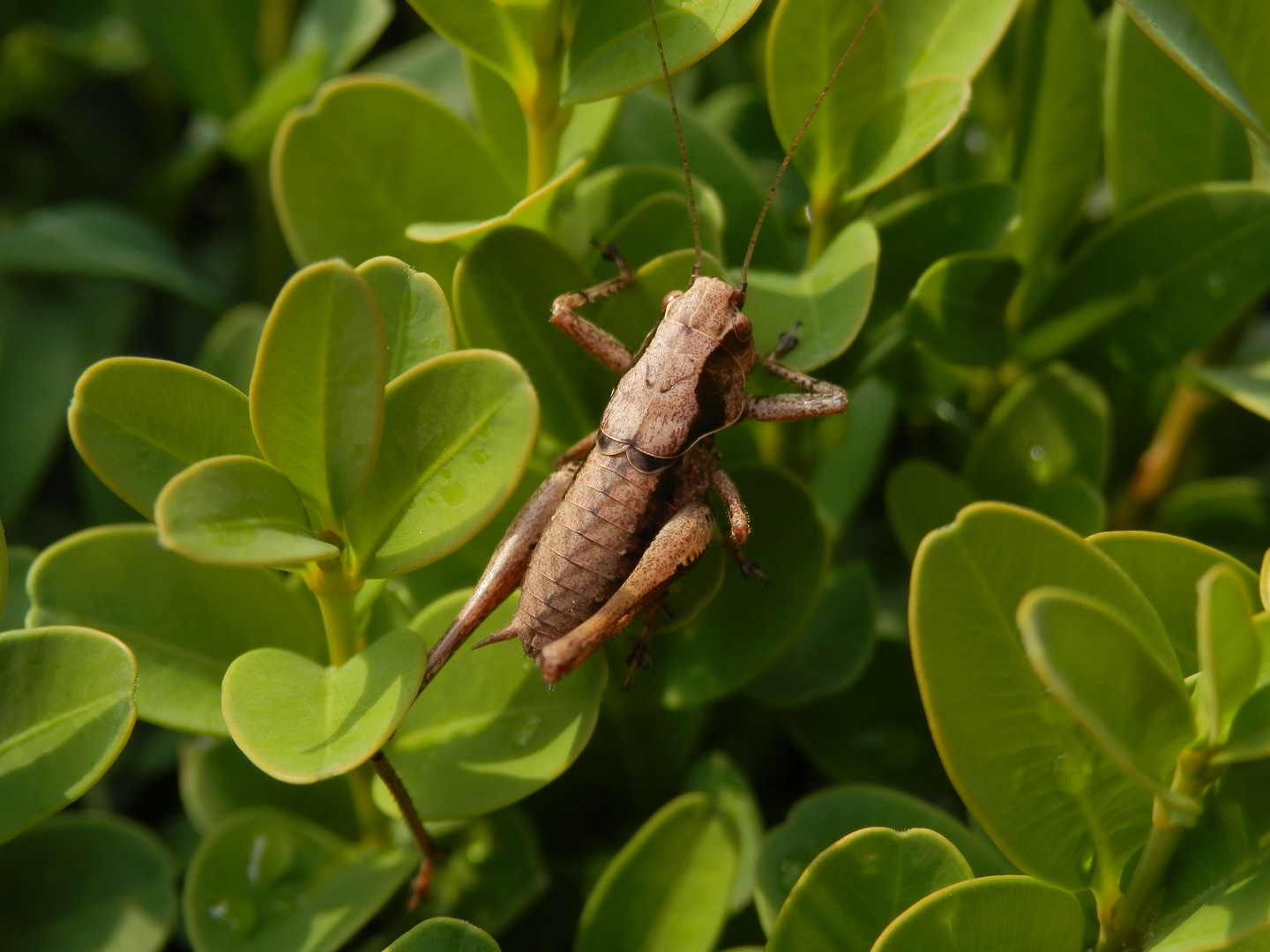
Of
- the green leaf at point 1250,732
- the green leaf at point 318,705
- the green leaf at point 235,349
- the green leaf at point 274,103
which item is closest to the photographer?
the green leaf at point 1250,732

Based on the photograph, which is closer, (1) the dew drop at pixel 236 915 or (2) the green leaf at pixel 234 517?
(2) the green leaf at pixel 234 517

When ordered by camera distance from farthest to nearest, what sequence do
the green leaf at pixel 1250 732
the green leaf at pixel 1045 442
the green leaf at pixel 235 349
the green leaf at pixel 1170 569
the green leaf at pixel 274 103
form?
the green leaf at pixel 274 103 → the green leaf at pixel 235 349 → the green leaf at pixel 1045 442 → the green leaf at pixel 1170 569 → the green leaf at pixel 1250 732

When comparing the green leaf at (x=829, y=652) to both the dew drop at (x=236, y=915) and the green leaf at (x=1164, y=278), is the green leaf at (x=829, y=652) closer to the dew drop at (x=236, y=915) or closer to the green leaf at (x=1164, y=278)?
the green leaf at (x=1164, y=278)

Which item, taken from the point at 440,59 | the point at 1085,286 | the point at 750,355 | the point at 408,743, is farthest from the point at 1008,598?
the point at 440,59

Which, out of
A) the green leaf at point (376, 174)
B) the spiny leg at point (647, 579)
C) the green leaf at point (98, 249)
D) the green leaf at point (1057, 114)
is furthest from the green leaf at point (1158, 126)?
the green leaf at point (98, 249)

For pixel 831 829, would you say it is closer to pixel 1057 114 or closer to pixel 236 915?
pixel 236 915

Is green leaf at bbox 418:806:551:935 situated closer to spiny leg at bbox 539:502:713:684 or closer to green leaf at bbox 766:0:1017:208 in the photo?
spiny leg at bbox 539:502:713:684

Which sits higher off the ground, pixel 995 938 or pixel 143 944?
pixel 995 938

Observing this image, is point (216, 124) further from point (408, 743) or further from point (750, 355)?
point (408, 743)
